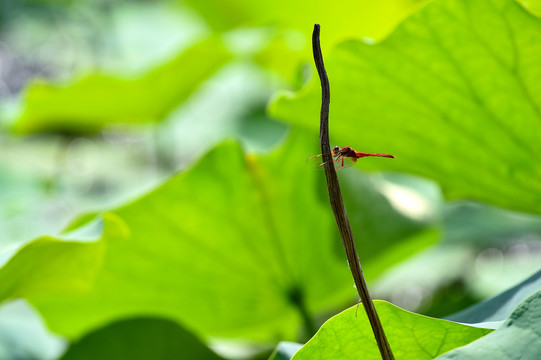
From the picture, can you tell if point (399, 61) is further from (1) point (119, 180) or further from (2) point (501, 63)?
(1) point (119, 180)

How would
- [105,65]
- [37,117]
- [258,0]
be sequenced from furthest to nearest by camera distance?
[105,65] < [258,0] < [37,117]

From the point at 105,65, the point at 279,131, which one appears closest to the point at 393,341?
the point at 279,131

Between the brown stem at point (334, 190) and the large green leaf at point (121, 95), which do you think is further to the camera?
the large green leaf at point (121, 95)

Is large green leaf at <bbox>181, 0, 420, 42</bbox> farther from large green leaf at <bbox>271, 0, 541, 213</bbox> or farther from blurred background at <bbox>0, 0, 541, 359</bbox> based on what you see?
large green leaf at <bbox>271, 0, 541, 213</bbox>

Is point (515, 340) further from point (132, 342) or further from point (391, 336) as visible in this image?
point (132, 342)

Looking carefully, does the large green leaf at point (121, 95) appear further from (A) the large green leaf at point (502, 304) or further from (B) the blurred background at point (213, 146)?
(A) the large green leaf at point (502, 304)

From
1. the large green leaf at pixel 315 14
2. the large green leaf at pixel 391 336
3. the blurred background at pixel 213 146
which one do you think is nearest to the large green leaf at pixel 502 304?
the large green leaf at pixel 391 336

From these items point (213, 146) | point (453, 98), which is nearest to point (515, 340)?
point (453, 98)
